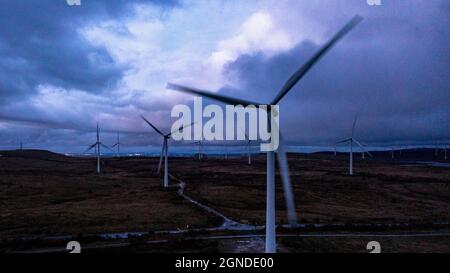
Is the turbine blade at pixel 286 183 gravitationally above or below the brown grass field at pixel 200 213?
above

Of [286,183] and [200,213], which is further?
[200,213]

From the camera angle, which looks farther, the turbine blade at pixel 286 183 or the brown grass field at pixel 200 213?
the brown grass field at pixel 200 213

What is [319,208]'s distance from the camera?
5600cm

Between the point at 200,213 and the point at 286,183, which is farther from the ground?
the point at 286,183

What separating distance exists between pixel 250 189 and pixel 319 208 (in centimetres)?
2267

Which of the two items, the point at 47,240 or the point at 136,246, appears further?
the point at 47,240

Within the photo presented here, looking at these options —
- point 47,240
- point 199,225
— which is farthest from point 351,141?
point 47,240

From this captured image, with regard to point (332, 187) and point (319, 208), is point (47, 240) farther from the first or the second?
point (332, 187)

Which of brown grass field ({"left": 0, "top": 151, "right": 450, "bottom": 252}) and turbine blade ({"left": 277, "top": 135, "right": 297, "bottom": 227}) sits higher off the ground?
turbine blade ({"left": 277, "top": 135, "right": 297, "bottom": 227})

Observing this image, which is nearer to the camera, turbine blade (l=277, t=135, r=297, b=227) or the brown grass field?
turbine blade (l=277, t=135, r=297, b=227)

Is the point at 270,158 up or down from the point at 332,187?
up
